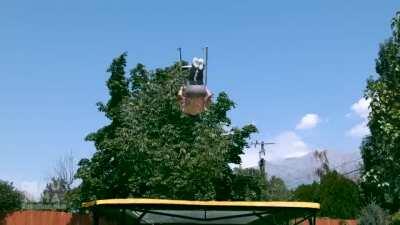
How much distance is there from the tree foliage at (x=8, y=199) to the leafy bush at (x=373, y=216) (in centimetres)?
1367

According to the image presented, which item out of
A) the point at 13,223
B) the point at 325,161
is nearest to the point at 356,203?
the point at 13,223

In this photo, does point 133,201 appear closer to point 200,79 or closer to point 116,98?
point 200,79

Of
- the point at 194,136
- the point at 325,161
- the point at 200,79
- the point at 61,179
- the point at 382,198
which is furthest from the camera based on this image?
the point at 325,161

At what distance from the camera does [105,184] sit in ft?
81.9

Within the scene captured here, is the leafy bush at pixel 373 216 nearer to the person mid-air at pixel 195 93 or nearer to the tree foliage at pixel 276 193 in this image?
the tree foliage at pixel 276 193

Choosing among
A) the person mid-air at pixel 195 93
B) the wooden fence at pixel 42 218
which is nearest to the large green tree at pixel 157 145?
the wooden fence at pixel 42 218

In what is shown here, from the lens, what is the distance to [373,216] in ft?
84.9

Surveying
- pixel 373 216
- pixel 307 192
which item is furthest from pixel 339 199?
pixel 373 216

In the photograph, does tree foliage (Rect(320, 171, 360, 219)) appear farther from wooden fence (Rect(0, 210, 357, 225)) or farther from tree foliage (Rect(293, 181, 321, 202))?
wooden fence (Rect(0, 210, 357, 225))

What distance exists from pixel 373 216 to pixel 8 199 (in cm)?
1418

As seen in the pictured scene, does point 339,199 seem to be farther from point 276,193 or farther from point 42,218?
point 42,218

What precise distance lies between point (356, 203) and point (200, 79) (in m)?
29.8

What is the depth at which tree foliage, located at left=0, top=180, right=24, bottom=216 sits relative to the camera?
24.2 m

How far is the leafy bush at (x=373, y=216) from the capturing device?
25484 mm
